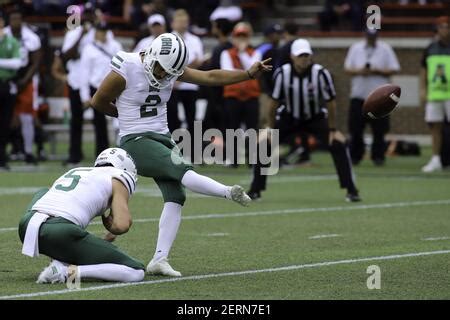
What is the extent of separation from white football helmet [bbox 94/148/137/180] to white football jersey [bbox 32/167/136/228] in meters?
0.05

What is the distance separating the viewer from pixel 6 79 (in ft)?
54.3

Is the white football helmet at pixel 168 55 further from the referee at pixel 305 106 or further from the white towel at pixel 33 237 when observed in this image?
the referee at pixel 305 106

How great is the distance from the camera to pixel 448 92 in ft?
56.0

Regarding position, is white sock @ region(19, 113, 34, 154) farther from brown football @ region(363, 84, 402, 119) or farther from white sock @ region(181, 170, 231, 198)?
white sock @ region(181, 170, 231, 198)

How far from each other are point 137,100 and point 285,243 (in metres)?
2.12

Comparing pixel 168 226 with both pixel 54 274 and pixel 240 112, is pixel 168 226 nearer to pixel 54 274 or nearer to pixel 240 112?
pixel 54 274

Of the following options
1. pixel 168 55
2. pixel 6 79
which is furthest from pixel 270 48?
pixel 168 55

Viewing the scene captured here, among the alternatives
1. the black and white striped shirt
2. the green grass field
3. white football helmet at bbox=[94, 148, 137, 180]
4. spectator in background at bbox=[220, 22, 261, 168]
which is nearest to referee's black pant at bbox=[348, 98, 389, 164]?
spectator in background at bbox=[220, 22, 261, 168]

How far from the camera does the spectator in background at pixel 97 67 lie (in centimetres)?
1680

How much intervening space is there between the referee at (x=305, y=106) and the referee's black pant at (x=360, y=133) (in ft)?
16.8

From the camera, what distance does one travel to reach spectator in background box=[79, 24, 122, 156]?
55.1 feet

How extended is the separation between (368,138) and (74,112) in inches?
256
